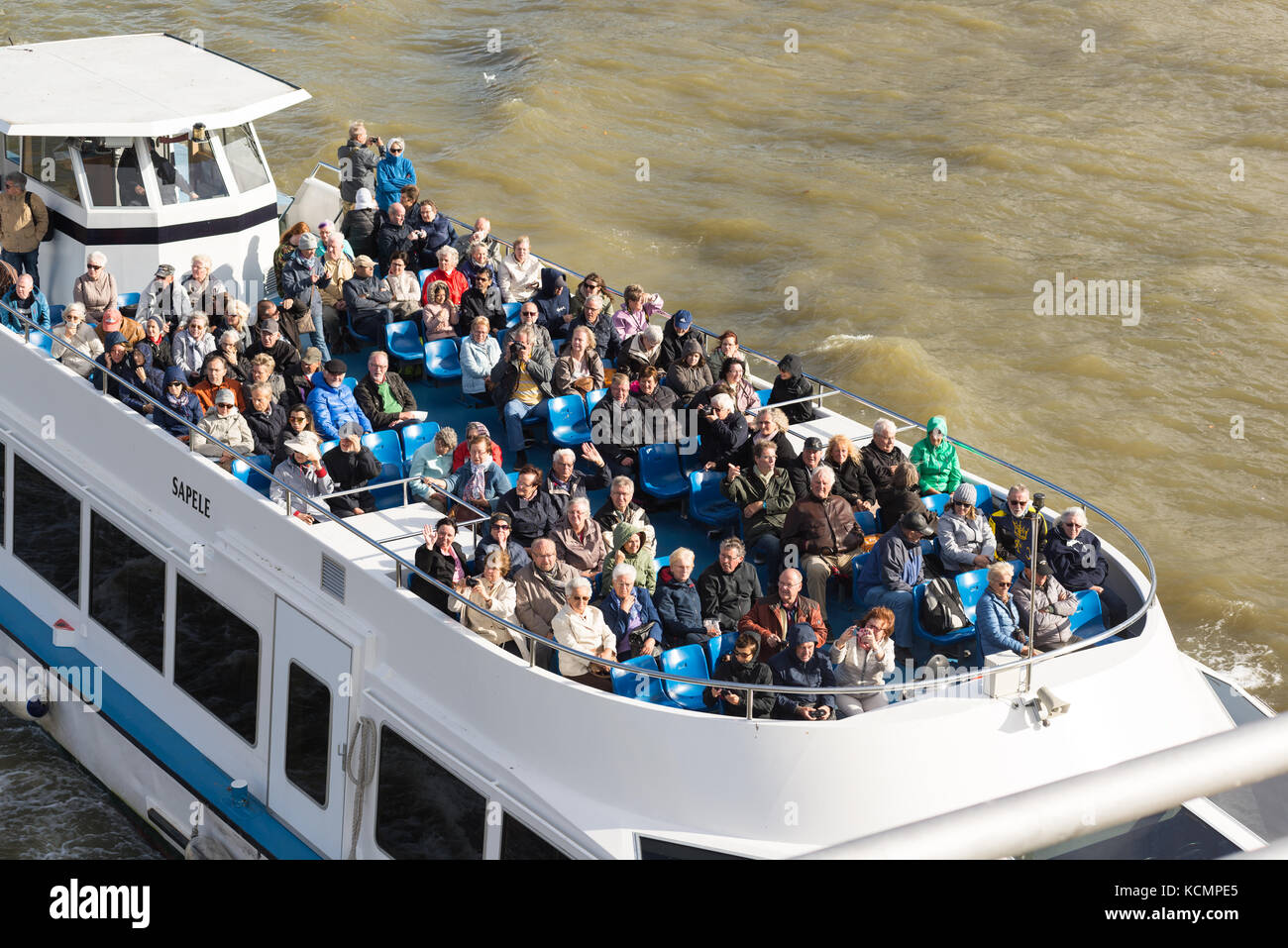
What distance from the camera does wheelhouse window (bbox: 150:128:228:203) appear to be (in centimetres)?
1323

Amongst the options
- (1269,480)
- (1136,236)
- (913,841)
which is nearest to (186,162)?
(913,841)

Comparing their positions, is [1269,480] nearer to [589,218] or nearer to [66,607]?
[589,218]

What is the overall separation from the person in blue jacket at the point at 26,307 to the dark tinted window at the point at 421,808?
5592mm

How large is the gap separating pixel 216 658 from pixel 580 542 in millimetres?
2934

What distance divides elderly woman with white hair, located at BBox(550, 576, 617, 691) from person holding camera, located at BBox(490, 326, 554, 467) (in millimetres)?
3349

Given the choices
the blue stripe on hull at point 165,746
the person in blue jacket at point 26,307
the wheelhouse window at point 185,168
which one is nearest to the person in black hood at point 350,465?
the blue stripe on hull at point 165,746

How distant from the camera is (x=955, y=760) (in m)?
8.34

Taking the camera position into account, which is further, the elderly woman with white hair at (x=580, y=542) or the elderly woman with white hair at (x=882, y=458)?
the elderly woman with white hair at (x=882, y=458)

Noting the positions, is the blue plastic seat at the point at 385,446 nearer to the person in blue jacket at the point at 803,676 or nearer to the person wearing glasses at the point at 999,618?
the person in blue jacket at the point at 803,676

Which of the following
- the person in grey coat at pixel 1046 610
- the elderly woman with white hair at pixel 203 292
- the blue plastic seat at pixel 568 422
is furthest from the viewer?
the elderly woman with white hair at pixel 203 292

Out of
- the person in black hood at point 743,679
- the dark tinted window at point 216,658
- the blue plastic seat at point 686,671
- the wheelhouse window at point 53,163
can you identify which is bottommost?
the dark tinted window at point 216,658

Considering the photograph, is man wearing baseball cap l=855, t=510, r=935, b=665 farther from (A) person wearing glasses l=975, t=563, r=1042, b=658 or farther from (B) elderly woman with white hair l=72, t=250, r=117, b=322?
(B) elderly woman with white hair l=72, t=250, r=117, b=322

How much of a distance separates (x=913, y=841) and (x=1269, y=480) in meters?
19.4

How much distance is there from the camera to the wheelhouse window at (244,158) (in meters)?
13.7
